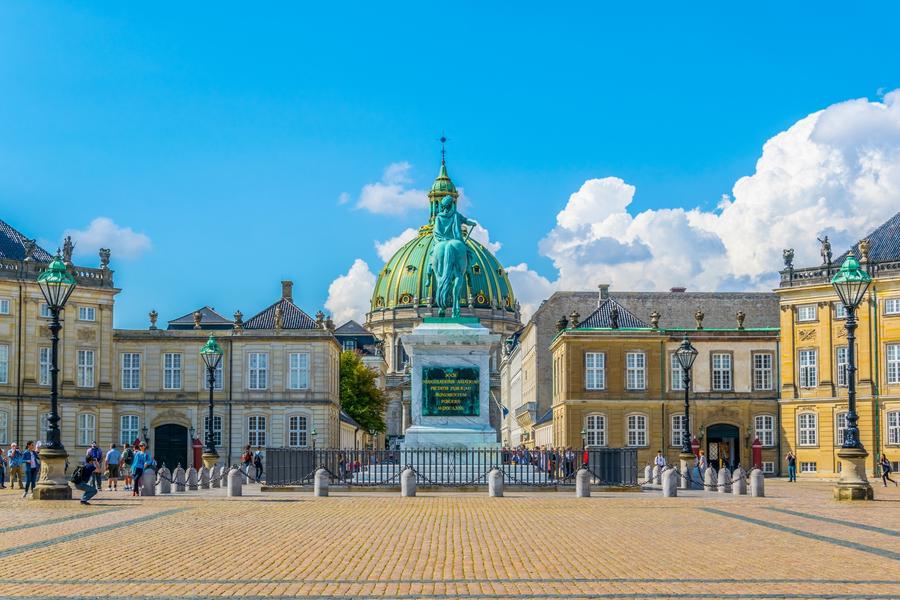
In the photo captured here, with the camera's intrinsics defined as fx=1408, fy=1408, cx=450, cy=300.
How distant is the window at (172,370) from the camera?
81.9 metres

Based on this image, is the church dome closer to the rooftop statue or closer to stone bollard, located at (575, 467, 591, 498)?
the rooftop statue

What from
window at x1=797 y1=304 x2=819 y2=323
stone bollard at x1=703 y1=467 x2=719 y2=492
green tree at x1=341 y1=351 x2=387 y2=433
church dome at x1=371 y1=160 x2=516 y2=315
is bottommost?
stone bollard at x1=703 y1=467 x2=719 y2=492

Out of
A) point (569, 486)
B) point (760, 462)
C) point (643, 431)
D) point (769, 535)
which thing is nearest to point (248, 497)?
point (569, 486)

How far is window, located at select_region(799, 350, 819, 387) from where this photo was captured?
7131 cm

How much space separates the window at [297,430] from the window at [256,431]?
5.18ft

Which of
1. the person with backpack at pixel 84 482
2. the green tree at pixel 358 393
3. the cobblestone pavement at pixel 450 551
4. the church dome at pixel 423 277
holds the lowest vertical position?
the cobblestone pavement at pixel 450 551

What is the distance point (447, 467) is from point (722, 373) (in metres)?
41.1

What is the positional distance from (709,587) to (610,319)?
6588cm

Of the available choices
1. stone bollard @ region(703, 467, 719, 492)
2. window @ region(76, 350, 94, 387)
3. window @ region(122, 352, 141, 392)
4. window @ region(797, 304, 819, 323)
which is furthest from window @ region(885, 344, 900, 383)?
window @ region(76, 350, 94, 387)

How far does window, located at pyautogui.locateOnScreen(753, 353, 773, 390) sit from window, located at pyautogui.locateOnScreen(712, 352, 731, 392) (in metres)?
1.45

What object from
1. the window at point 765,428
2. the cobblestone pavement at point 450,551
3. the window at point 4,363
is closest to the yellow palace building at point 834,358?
the window at point 765,428

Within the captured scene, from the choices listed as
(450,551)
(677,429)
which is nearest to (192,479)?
(450,551)

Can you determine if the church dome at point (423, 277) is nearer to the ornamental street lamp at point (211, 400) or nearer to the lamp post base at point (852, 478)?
the ornamental street lamp at point (211, 400)

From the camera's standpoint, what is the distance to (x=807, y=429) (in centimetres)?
7181
